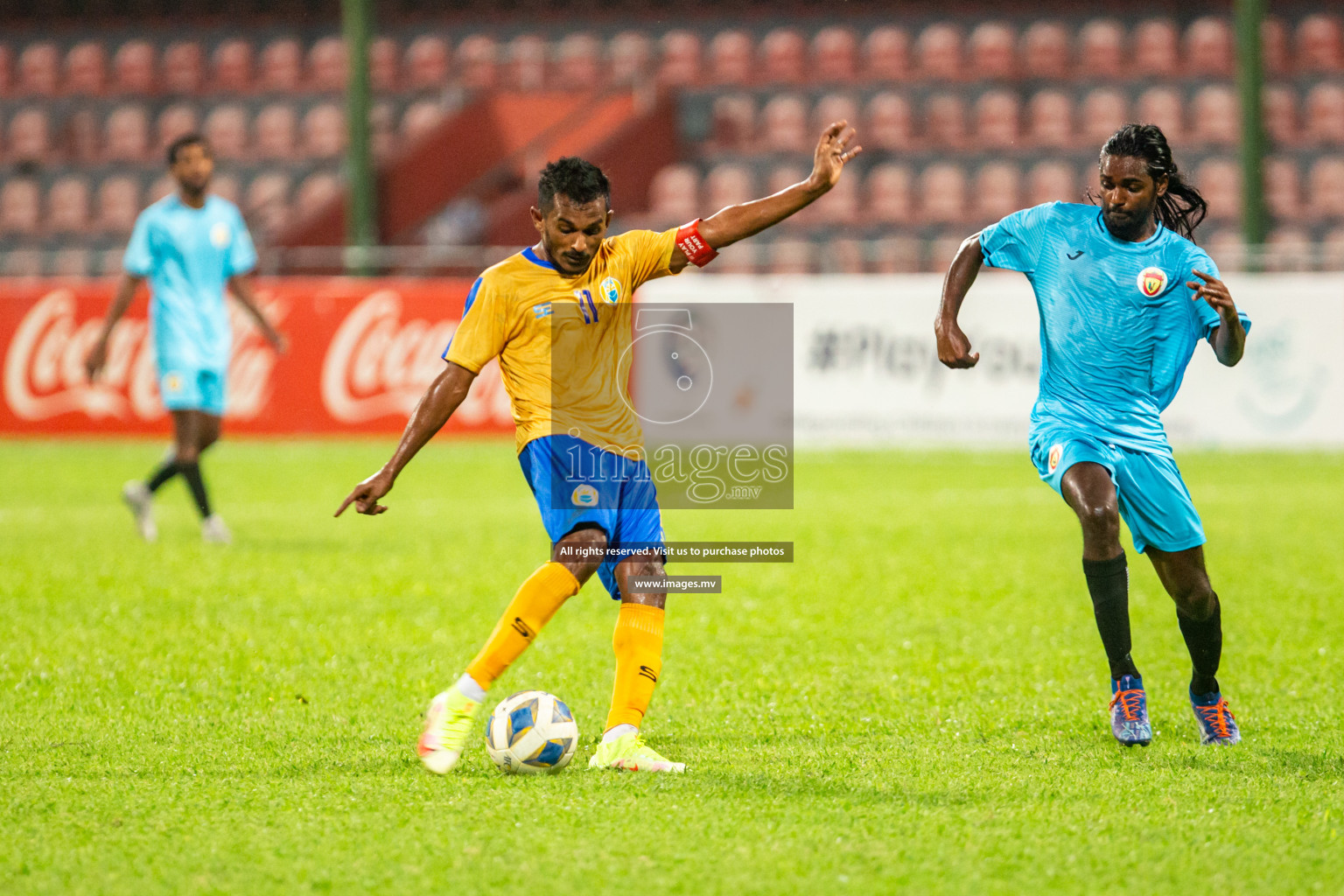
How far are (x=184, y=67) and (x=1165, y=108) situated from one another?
50.6ft

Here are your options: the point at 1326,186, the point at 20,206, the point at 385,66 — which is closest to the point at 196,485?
the point at 20,206

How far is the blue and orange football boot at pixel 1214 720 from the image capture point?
15.1ft

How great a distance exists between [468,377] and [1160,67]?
1953 cm

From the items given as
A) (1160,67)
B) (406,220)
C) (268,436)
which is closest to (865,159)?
(1160,67)

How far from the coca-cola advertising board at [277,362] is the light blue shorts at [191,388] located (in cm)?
617

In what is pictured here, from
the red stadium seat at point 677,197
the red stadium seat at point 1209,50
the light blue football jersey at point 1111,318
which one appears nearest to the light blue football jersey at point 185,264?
the light blue football jersey at point 1111,318

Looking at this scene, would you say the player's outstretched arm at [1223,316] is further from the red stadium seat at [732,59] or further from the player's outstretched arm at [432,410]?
the red stadium seat at [732,59]

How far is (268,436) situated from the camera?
16.1 metres

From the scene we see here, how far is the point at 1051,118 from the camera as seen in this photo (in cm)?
2128

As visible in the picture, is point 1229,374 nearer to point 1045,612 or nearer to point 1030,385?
point 1030,385

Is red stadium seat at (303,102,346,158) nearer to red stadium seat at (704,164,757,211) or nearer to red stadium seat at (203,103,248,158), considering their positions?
red stadium seat at (203,103,248,158)

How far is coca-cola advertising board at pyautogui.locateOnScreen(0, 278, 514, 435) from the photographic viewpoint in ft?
51.6

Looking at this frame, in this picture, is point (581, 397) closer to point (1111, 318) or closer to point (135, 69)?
point (1111, 318)

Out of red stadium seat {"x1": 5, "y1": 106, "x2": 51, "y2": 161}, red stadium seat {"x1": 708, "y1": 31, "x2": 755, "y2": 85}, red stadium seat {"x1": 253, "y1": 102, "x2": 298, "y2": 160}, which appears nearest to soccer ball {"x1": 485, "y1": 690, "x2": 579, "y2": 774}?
red stadium seat {"x1": 708, "y1": 31, "x2": 755, "y2": 85}
